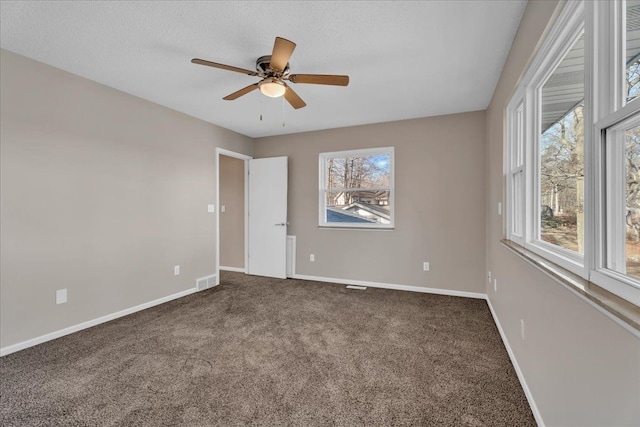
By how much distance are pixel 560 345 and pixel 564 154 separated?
95cm

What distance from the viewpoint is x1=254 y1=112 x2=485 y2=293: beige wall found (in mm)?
3938

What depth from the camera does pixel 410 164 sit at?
4.27 meters

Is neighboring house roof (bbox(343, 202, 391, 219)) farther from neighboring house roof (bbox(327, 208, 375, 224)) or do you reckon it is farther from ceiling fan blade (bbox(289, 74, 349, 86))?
ceiling fan blade (bbox(289, 74, 349, 86))

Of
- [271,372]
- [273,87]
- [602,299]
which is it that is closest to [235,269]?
[271,372]

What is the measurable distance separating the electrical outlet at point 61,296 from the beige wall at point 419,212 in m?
3.05

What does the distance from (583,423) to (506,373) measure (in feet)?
3.74

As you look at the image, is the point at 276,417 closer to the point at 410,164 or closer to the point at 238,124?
the point at 410,164

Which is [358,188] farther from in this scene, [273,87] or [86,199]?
[86,199]

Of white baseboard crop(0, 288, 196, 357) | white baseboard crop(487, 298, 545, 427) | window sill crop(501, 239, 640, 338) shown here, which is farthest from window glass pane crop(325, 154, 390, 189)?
window sill crop(501, 239, 640, 338)

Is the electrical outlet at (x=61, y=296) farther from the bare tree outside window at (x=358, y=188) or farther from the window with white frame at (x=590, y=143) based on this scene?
the window with white frame at (x=590, y=143)

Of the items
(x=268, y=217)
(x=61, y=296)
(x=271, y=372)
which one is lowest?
(x=271, y=372)

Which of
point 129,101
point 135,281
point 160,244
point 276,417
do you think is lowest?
point 276,417

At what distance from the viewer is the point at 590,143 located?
43.5 inches

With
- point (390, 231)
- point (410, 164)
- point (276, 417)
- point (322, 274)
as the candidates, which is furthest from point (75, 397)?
point (410, 164)
